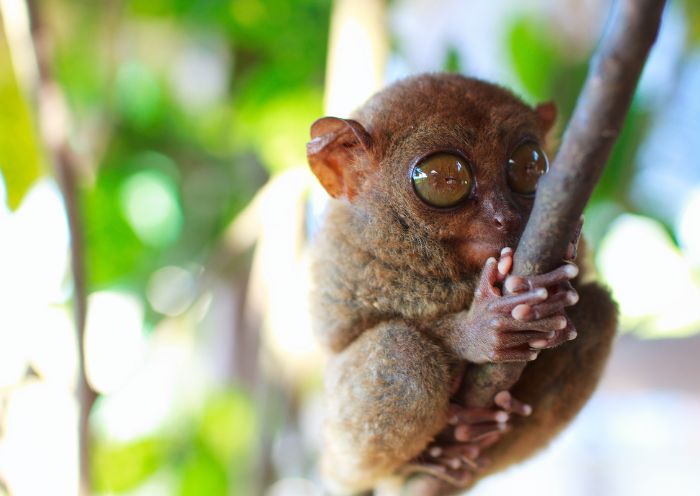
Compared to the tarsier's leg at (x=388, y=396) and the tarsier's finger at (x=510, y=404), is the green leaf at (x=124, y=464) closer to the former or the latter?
the tarsier's leg at (x=388, y=396)

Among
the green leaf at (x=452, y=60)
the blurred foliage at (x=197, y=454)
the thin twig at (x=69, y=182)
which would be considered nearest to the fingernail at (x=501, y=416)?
the thin twig at (x=69, y=182)

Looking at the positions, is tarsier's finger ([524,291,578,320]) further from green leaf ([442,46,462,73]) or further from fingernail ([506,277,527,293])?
green leaf ([442,46,462,73])

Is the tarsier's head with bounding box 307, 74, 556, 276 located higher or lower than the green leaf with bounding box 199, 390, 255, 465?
higher

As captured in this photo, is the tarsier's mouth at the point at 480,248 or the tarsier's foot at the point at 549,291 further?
the tarsier's mouth at the point at 480,248

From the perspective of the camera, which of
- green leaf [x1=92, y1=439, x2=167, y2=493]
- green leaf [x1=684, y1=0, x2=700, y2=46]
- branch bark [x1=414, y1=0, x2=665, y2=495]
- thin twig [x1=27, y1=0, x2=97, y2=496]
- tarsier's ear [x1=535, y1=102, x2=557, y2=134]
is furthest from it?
green leaf [x1=92, y1=439, x2=167, y2=493]

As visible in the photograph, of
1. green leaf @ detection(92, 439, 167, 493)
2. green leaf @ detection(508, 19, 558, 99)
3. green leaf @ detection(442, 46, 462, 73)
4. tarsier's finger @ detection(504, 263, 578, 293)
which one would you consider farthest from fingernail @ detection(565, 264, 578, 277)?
green leaf @ detection(92, 439, 167, 493)

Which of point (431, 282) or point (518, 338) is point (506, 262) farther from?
point (431, 282)
